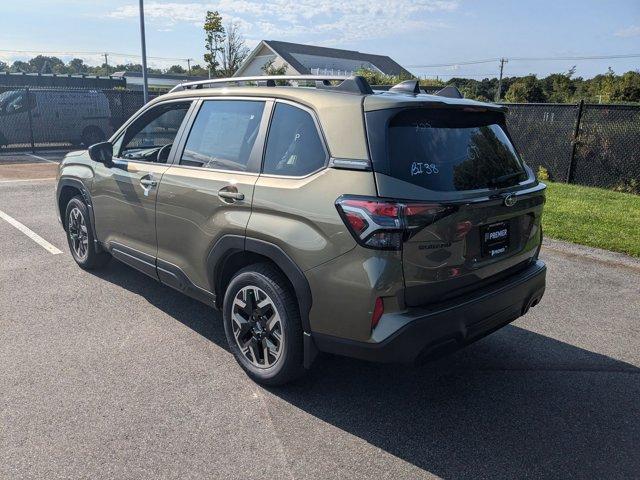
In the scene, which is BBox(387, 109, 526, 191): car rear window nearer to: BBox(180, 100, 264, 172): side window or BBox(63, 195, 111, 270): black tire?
BBox(180, 100, 264, 172): side window

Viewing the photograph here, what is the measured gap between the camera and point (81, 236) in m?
5.48

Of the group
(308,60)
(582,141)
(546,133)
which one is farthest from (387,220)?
(308,60)

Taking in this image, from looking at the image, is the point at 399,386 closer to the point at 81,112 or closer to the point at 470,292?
the point at 470,292

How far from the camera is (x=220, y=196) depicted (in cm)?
348

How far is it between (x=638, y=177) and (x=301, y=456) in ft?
33.9

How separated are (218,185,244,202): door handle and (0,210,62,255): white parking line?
3660mm

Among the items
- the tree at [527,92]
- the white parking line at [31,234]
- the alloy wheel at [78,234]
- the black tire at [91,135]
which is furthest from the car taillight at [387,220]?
the tree at [527,92]

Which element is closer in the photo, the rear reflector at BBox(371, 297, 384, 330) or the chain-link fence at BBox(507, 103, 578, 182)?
the rear reflector at BBox(371, 297, 384, 330)

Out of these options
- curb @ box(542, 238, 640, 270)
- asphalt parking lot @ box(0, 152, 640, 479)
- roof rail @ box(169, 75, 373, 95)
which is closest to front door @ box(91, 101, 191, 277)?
roof rail @ box(169, 75, 373, 95)

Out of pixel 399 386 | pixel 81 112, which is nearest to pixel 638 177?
pixel 399 386

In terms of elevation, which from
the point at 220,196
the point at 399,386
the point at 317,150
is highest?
the point at 317,150

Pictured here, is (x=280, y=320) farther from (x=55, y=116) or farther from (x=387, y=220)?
(x=55, y=116)

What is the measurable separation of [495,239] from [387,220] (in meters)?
0.84

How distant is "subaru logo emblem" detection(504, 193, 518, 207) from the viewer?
10.2 feet
